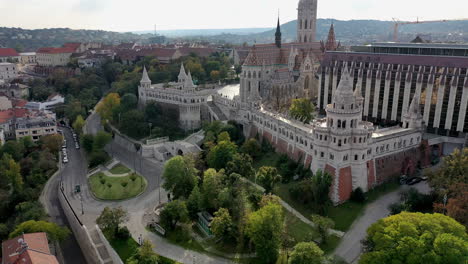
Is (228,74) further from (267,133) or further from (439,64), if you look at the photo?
(439,64)

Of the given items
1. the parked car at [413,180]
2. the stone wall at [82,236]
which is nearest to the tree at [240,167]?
the stone wall at [82,236]

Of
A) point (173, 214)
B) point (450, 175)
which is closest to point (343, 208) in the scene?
point (450, 175)

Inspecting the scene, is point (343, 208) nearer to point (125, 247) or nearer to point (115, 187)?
point (125, 247)

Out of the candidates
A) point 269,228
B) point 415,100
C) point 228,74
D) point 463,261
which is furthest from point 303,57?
point 463,261

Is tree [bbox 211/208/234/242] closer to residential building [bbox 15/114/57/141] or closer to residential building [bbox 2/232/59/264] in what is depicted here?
residential building [bbox 2/232/59/264]

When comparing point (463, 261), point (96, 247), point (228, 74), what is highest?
point (228, 74)
